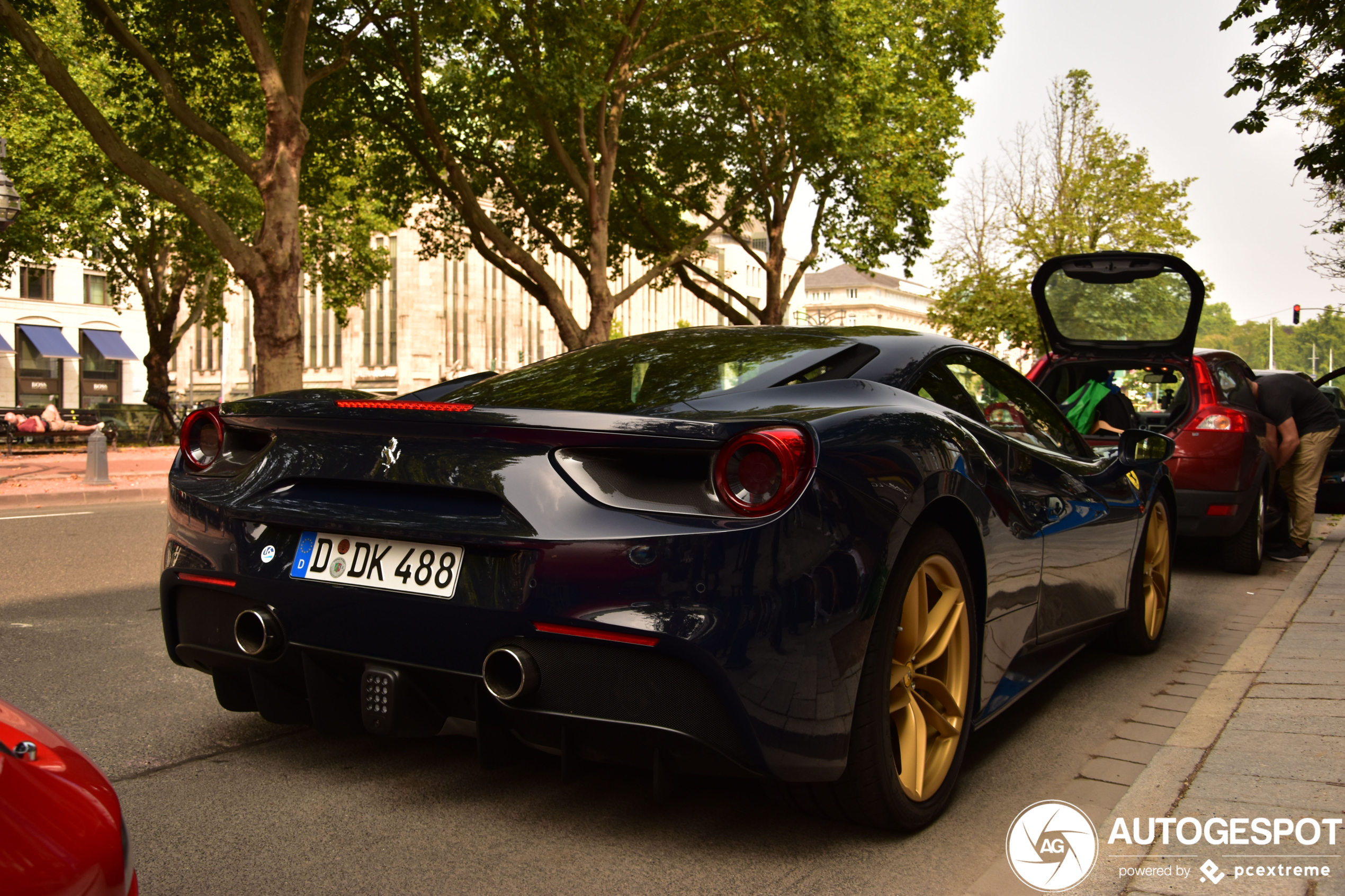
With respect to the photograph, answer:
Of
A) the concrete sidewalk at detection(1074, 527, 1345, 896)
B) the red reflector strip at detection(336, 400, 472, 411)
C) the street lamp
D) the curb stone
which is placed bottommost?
the curb stone

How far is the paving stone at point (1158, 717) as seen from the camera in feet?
13.8

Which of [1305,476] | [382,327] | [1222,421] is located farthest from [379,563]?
[382,327]

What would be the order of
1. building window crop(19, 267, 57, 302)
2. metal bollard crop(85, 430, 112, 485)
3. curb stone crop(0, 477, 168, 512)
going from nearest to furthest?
1. curb stone crop(0, 477, 168, 512)
2. metal bollard crop(85, 430, 112, 485)
3. building window crop(19, 267, 57, 302)

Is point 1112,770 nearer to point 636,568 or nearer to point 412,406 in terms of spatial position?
point 636,568

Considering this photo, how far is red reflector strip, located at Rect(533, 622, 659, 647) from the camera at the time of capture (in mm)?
2510

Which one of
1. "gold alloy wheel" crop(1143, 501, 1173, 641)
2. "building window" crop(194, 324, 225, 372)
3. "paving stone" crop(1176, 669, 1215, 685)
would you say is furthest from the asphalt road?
"building window" crop(194, 324, 225, 372)

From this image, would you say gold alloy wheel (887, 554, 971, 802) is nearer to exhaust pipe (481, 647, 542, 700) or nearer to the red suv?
exhaust pipe (481, 647, 542, 700)

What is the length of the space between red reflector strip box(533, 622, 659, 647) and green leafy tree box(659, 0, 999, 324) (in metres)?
21.6

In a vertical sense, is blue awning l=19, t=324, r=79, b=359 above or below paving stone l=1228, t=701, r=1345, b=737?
above

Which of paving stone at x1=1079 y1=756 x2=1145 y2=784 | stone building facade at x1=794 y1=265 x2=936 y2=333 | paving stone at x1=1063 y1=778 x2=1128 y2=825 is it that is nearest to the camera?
Answer: paving stone at x1=1063 y1=778 x2=1128 y2=825

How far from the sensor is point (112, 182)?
26609 millimetres

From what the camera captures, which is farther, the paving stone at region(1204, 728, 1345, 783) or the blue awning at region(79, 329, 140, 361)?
the blue awning at region(79, 329, 140, 361)

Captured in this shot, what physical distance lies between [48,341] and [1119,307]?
50.8m

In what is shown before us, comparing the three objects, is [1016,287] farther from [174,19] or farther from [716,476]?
[716,476]
